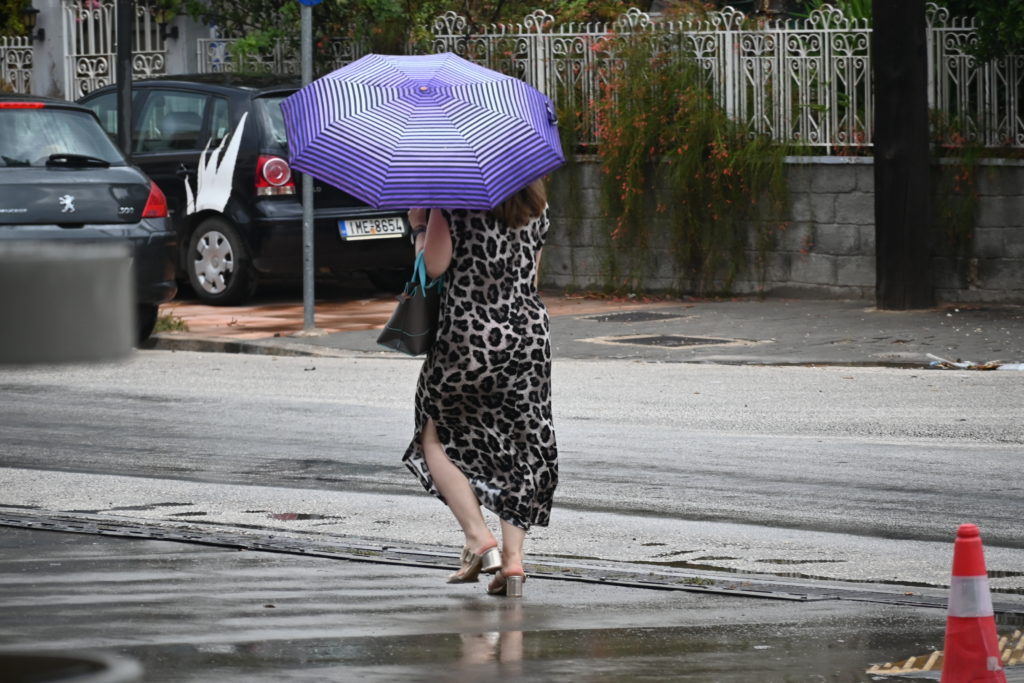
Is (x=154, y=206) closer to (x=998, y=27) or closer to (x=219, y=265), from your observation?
(x=219, y=265)

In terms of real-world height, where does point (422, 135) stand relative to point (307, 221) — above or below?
above

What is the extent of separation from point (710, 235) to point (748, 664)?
10913 millimetres

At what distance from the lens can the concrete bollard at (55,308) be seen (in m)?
1.66

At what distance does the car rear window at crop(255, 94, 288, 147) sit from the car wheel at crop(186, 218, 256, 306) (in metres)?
0.82

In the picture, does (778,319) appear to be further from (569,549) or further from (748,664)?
(748,664)

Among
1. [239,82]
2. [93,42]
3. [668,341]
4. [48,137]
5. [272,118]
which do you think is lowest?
[668,341]

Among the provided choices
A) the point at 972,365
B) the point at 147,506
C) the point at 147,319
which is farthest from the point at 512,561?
the point at 147,319

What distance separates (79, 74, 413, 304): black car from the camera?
14.9 meters

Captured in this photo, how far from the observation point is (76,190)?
12430 millimetres

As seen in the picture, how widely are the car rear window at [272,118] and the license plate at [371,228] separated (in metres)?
0.84

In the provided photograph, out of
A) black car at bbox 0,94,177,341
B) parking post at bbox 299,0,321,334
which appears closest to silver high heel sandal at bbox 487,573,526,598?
black car at bbox 0,94,177,341

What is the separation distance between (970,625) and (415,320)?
210cm

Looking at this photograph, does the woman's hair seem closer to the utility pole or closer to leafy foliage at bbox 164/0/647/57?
the utility pole

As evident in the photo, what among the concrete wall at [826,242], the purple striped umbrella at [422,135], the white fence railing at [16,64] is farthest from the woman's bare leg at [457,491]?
the white fence railing at [16,64]
